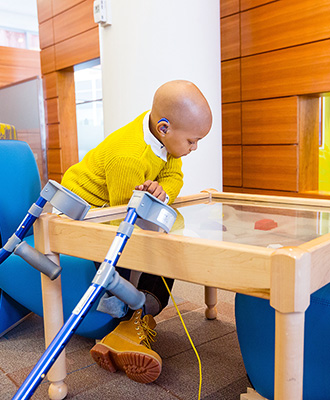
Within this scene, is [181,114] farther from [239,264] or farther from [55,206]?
[239,264]

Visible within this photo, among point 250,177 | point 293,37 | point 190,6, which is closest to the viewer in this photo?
point 190,6

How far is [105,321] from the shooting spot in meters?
1.37

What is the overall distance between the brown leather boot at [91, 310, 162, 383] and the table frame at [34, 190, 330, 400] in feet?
1.07

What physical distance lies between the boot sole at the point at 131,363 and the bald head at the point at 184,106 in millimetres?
654

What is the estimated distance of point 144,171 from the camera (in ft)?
4.36

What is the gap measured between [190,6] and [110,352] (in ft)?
6.55

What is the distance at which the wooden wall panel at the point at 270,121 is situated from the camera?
292cm

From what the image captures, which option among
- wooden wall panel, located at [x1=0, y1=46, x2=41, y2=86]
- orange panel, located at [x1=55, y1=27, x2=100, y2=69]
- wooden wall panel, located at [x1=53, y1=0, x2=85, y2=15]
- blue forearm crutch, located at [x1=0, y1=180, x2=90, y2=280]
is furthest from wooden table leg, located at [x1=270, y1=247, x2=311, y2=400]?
wooden wall panel, located at [x1=0, y1=46, x2=41, y2=86]

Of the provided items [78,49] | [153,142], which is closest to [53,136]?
[78,49]

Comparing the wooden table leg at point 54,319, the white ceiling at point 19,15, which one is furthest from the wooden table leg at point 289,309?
the white ceiling at point 19,15

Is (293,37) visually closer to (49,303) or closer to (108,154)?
(108,154)

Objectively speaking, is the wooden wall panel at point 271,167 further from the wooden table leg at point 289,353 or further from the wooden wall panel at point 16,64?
the wooden wall panel at point 16,64

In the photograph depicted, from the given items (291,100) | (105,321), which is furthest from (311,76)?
(105,321)

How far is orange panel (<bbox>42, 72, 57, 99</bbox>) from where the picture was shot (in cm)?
514
